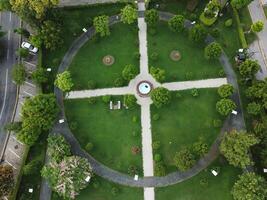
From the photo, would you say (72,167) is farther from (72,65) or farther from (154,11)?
(154,11)

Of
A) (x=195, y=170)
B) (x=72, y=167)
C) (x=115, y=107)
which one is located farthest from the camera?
(x=115, y=107)

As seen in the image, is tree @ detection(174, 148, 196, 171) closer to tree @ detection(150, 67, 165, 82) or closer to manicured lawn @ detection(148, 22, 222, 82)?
tree @ detection(150, 67, 165, 82)

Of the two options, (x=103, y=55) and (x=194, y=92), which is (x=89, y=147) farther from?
(x=194, y=92)

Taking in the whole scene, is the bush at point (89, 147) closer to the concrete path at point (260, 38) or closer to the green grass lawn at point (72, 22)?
the green grass lawn at point (72, 22)

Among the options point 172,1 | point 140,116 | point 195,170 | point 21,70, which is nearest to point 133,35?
point 172,1

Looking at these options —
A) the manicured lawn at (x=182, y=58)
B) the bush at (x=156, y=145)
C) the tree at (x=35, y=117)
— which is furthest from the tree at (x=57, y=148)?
the manicured lawn at (x=182, y=58)

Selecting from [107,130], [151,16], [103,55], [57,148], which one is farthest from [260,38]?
[57,148]

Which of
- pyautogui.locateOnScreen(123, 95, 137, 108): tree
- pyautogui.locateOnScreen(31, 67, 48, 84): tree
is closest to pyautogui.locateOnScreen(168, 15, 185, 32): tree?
pyautogui.locateOnScreen(123, 95, 137, 108): tree
